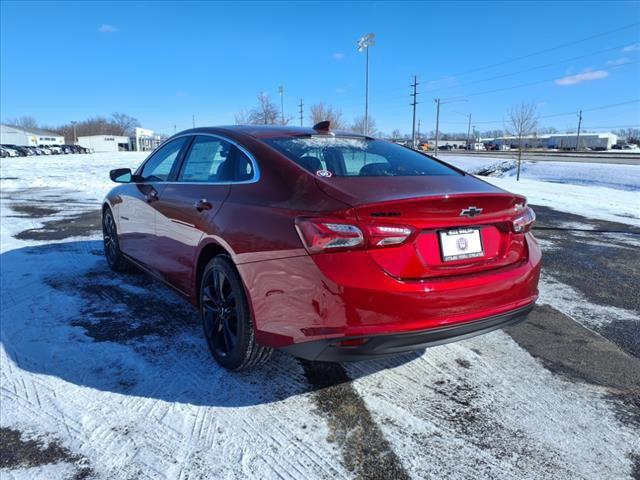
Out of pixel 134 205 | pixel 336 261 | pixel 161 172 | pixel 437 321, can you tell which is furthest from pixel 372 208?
pixel 134 205

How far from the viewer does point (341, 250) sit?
2252 mm

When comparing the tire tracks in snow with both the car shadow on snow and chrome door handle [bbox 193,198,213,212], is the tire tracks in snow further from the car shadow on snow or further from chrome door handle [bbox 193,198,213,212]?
chrome door handle [bbox 193,198,213,212]

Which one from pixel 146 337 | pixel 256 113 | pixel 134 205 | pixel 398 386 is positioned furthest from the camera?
pixel 256 113

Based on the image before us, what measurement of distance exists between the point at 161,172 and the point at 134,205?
1.87ft

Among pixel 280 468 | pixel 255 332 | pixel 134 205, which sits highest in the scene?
pixel 134 205

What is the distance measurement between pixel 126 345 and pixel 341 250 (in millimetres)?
1998

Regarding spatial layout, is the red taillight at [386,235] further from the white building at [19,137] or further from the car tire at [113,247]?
the white building at [19,137]

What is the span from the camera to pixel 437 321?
2371 millimetres

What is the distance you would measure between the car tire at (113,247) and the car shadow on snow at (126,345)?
6.8 inches

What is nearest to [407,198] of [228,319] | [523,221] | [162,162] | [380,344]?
[380,344]

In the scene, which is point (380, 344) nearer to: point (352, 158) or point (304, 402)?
point (304, 402)

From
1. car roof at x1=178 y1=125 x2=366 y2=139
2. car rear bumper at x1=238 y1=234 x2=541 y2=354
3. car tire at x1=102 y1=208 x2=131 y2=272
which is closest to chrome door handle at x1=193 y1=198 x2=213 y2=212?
car roof at x1=178 y1=125 x2=366 y2=139

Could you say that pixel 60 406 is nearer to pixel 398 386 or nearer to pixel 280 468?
pixel 280 468

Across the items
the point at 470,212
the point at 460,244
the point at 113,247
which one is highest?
the point at 470,212
